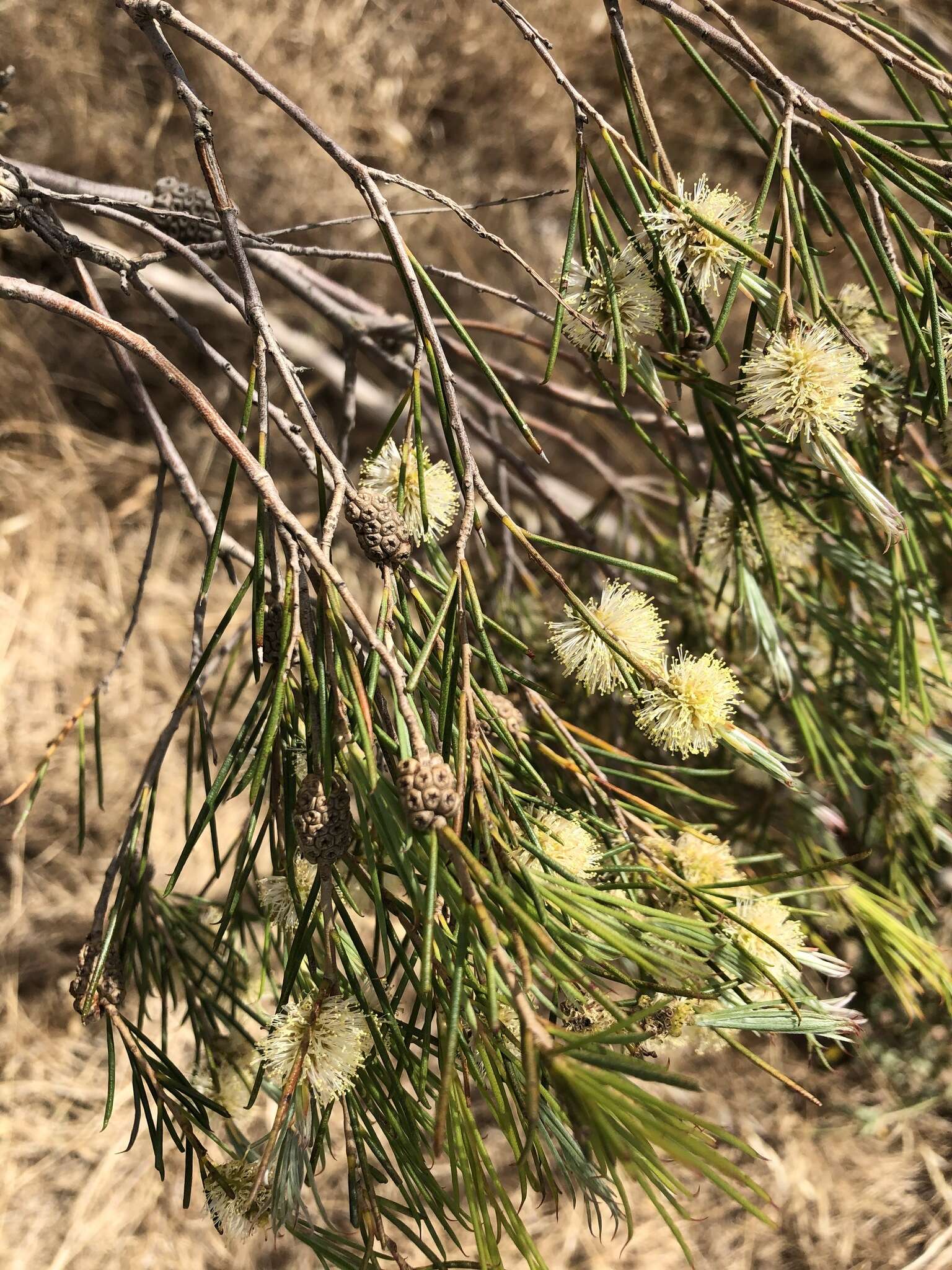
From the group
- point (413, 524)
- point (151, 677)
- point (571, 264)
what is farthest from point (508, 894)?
point (151, 677)

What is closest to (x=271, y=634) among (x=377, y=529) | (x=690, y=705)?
(x=377, y=529)

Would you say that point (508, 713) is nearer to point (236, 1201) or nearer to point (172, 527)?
point (236, 1201)

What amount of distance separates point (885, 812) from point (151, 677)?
39.0 inches

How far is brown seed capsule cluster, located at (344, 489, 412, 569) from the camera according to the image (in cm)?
33

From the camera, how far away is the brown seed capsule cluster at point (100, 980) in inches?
17.5

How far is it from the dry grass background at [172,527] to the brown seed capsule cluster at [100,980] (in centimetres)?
74

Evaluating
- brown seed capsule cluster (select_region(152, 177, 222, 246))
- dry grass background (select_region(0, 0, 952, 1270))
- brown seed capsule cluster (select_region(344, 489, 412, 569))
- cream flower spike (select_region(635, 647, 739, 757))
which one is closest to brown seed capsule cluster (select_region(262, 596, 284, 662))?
brown seed capsule cluster (select_region(344, 489, 412, 569))

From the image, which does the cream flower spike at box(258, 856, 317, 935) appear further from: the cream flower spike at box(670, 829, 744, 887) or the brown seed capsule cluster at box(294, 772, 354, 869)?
the cream flower spike at box(670, 829, 744, 887)

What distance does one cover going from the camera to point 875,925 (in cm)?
54

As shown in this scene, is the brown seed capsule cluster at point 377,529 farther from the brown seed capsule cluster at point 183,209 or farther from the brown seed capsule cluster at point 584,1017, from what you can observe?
the brown seed capsule cluster at point 183,209

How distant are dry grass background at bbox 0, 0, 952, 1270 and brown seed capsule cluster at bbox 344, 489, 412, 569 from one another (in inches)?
37.0

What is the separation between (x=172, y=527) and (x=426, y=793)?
1.13 m

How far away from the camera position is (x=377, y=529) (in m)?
0.34

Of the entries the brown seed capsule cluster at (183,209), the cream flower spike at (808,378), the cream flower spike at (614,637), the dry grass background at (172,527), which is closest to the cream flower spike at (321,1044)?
the cream flower spike at (614,637)
